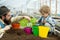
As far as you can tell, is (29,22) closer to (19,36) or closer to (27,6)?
(19,36)

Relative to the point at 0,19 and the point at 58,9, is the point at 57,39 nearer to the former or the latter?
the point at 0,19

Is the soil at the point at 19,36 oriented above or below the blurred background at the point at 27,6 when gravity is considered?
below

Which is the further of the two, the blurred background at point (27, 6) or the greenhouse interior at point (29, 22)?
the blurred background at point (27, 6)

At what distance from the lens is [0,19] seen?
1854 mm

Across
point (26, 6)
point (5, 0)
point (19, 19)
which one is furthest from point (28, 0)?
point (19, 19)

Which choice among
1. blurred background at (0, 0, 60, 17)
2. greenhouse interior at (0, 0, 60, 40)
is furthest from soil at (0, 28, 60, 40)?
blurred background at (0, 0, 60, 17)

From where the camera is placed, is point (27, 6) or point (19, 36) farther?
point (27, 6)

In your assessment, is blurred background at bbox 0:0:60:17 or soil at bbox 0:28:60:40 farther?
blurred background at bbox 0:0:60:17

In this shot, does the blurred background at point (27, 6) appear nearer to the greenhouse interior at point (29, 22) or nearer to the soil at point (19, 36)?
the greenhouse interior at point (29, 22)

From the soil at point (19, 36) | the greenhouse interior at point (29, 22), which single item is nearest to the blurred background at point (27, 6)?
the greenhouse interior at point (29, 22)

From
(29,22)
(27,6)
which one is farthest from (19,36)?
(27,6)

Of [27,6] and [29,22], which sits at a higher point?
[27,6]

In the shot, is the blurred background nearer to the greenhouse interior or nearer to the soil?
the greenhouse interior

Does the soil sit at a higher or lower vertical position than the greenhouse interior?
lower
